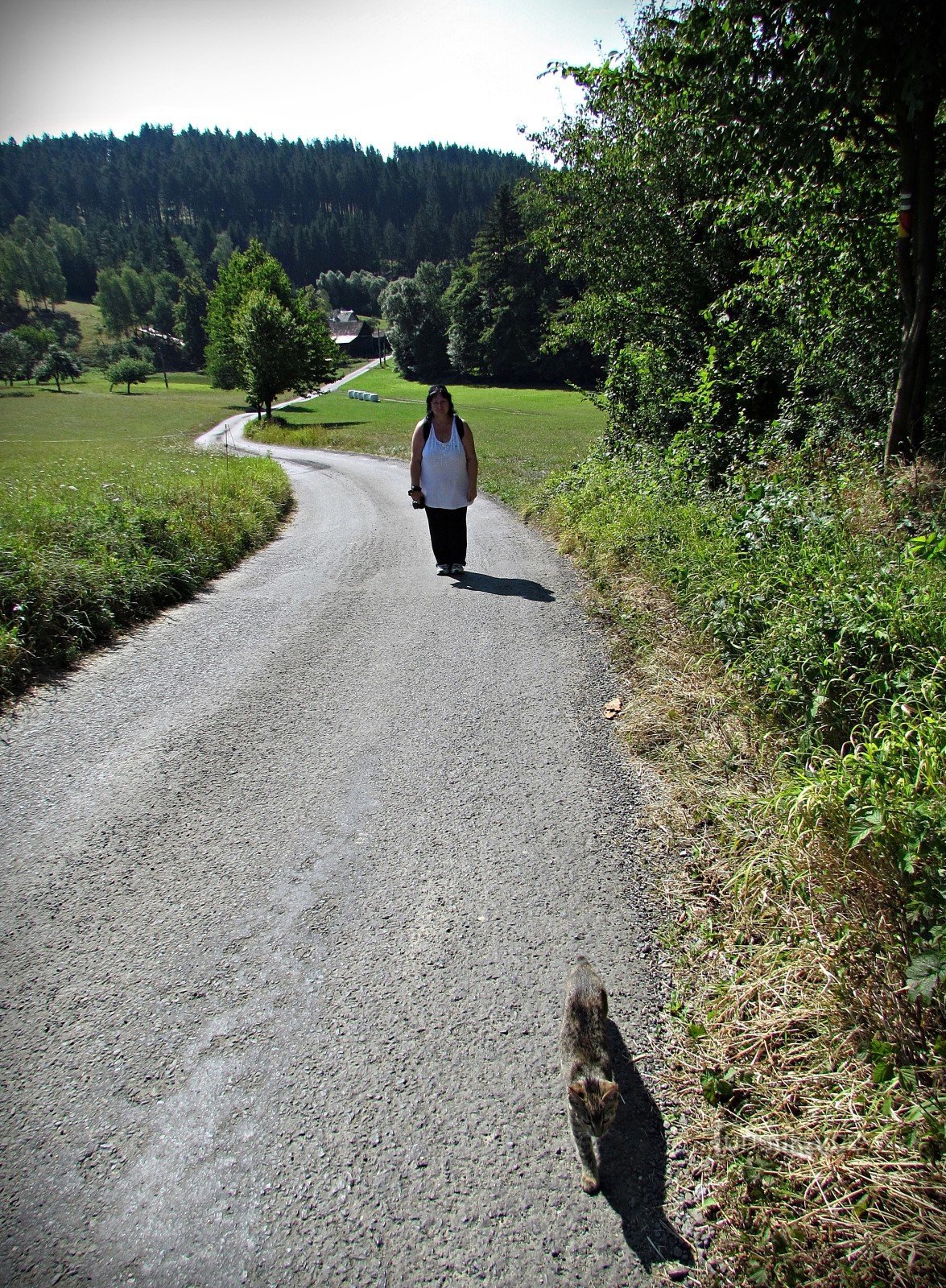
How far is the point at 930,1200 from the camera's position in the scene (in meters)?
1.76

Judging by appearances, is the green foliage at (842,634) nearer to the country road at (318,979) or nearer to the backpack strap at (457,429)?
the country road at (318,979)

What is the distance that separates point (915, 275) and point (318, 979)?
837 centimetres

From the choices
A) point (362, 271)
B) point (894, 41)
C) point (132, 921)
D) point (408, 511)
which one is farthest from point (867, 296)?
point (362, 271)

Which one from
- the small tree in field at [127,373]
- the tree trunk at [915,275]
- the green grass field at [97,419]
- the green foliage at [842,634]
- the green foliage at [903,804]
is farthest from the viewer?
the small tree in field at [127,373]

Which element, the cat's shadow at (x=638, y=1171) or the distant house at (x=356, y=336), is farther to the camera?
the distant house at (x=356, y=336)

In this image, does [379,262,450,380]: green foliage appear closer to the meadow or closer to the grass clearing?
the grass clearing

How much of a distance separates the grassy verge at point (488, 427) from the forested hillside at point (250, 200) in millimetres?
86536

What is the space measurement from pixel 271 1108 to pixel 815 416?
10.1 meters

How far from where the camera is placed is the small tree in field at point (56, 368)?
3145 inches

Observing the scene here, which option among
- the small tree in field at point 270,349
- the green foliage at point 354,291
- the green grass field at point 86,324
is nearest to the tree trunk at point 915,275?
the small tree in field at point 270,349

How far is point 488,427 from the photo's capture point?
43.4 metres

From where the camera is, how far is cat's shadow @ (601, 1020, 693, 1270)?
1916 mm

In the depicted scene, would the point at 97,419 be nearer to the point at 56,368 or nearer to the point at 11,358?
the point at 11,358

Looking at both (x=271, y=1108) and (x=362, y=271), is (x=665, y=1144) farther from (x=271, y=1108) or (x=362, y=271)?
(x=362, y=271)
